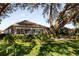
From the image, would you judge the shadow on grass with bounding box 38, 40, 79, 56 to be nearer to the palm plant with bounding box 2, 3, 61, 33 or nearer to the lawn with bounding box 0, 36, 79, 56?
Result: the lawn with bounding box 0, 36, 79, 56

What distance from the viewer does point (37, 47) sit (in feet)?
5.69

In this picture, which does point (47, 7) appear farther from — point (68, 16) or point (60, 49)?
point (60, 49)

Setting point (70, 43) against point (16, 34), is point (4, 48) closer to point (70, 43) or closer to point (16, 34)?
point (16, 34)

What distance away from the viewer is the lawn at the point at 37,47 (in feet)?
5.65

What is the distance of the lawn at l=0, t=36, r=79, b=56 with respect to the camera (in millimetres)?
1724

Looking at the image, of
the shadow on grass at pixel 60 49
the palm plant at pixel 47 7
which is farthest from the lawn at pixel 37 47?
the palm plant at pixel 47 7

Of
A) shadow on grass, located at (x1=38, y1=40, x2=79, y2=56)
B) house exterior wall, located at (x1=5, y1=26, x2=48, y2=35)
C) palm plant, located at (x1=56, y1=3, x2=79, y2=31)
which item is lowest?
shadow on grass, located at (x1=38, y1=40, x2=79, y2=56)

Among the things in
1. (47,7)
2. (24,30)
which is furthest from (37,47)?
(47,7)

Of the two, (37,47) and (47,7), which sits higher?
(47,7)

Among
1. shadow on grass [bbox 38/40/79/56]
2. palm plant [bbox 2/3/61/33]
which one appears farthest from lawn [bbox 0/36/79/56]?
palm plant [bbox 2/3/61/33]

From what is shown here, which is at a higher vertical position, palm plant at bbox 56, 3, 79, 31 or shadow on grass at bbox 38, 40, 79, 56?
palm plant at bbox 56, 3, 79, 31

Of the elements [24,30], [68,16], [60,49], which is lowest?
[60,49]

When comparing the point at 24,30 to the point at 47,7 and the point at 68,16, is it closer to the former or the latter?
the point at 47,7

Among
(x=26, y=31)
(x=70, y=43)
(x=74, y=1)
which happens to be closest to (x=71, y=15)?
(x=74, y=1)
